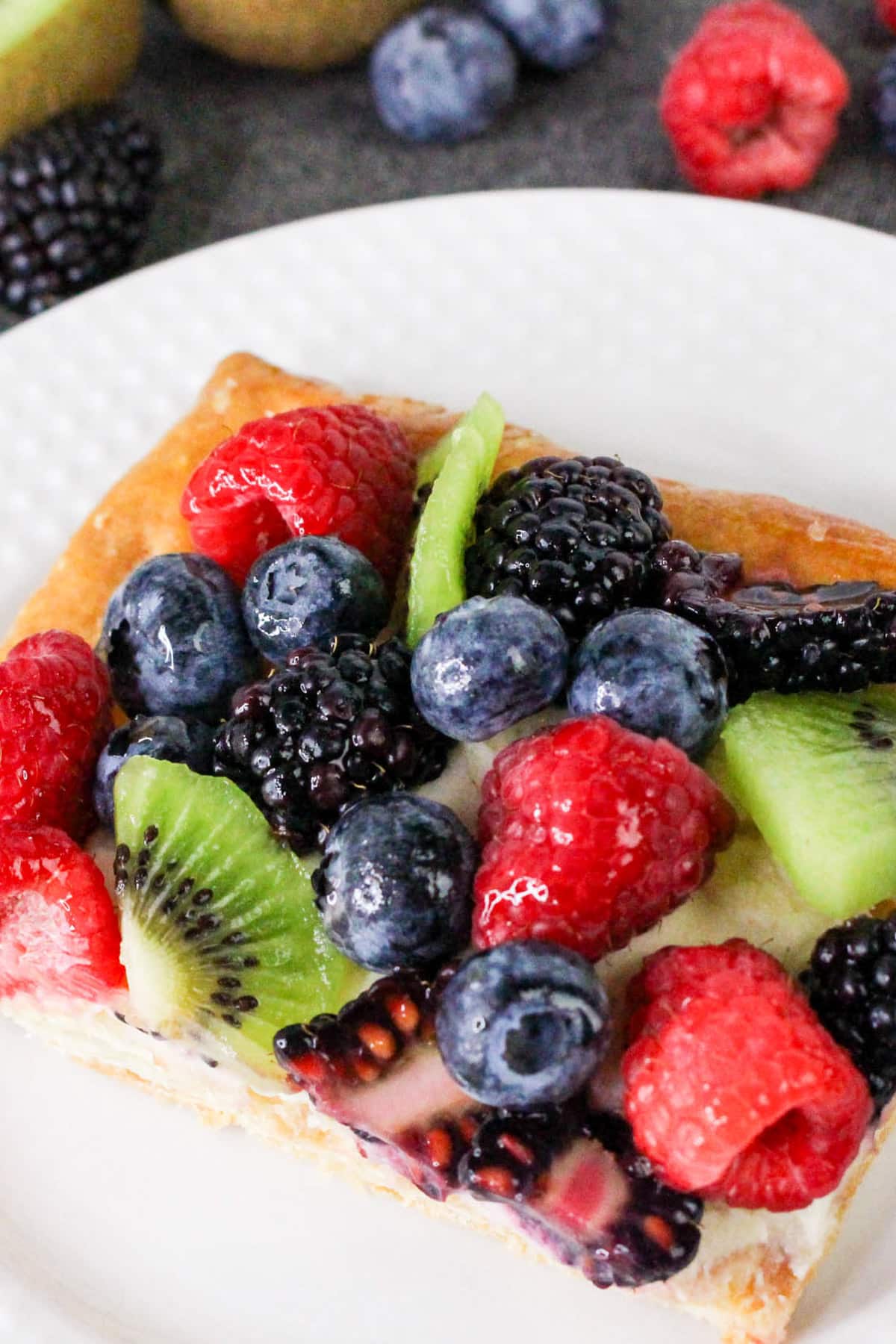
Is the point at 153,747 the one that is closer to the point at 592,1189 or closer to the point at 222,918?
the point at 222,918

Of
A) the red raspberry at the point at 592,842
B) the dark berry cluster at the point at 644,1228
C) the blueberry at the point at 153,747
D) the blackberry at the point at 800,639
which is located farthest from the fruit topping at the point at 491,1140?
the blackberry at the point at 800,639

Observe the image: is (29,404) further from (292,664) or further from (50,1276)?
(50,1276)

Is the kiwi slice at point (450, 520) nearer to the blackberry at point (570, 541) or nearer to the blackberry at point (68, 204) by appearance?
the blackberry at point (570, 541)

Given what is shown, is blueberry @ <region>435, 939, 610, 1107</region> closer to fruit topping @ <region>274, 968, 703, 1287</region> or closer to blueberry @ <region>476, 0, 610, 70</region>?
fruit topping @ <region>274, 968, 703, 1287</region>

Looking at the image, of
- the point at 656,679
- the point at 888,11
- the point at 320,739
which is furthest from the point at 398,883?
the point at 888,11

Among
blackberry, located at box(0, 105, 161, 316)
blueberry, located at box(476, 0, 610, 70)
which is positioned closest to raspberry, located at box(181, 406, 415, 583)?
blackberry, located at box(0, 105, 161, 316)
